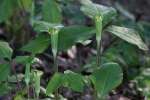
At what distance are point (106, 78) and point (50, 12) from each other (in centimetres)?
44

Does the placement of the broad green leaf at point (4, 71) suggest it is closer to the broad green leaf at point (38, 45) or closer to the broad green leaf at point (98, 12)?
the broad green leaf at point (38, 45)

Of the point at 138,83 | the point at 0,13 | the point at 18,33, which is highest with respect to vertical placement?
the point at 0,13

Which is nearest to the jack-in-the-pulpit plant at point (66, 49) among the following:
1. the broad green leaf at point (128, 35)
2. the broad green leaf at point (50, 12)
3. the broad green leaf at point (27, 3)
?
the broad green leaf at point (128, 35)

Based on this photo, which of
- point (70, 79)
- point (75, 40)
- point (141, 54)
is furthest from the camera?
point (141, 54)

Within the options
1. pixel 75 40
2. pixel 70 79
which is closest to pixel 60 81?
pixel 70 79

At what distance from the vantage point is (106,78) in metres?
1.43

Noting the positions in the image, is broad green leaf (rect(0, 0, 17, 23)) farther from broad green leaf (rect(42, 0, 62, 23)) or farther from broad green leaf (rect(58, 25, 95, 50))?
broad green leaf (rect(58, 25, 95, 50))

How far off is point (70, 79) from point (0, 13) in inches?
25.8

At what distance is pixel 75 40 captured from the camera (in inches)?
60.8

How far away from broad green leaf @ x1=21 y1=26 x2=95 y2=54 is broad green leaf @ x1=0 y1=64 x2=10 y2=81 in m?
0.10

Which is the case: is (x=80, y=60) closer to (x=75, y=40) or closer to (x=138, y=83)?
(x=138, y=83)

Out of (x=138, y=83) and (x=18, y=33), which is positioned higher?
(x=18, y=33)

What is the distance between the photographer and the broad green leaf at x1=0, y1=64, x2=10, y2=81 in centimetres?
149

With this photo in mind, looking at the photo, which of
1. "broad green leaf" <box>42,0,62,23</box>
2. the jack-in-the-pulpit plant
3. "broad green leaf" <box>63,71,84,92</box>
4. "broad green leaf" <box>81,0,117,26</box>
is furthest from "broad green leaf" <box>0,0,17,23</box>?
"broad green leaf" <box>63,71,84,92</box>
